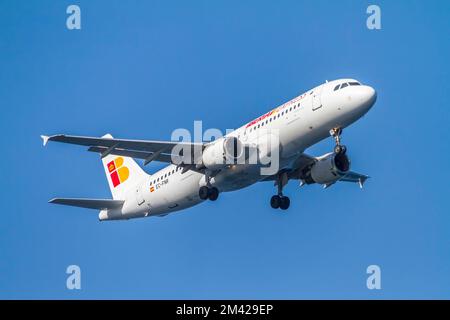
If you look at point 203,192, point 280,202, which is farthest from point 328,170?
point 203,192

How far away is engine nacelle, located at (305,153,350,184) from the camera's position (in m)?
52.2

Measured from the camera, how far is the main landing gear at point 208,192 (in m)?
52.1

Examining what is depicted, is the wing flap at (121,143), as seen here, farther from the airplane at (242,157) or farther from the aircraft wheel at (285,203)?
the aircraft wheel at (285,203)

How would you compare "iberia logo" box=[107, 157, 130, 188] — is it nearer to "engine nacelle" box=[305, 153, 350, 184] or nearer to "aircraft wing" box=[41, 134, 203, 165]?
"aircraft wing" box=[41, 134, 203, 165]

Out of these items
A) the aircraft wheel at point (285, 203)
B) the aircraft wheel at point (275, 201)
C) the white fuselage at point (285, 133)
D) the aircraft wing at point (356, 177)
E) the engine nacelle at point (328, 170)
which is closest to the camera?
the white fuselage at point (285, 133)

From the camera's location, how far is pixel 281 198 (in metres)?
55.7

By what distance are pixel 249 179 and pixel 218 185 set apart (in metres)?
1.92

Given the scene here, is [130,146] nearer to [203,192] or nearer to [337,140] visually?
[203,192]

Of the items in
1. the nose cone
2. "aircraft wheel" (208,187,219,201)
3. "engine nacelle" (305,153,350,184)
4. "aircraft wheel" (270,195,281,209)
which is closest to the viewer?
the nose cone

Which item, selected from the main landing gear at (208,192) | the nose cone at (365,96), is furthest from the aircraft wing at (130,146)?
the nose cone at (365,96)

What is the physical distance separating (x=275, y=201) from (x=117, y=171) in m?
13.2

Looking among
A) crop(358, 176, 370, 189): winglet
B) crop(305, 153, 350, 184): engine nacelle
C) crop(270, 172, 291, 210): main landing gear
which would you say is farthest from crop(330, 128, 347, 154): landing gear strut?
crop(358, 176, 370, 189): winglet

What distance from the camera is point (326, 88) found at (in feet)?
158

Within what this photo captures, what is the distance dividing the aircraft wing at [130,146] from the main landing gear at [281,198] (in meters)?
6.42
